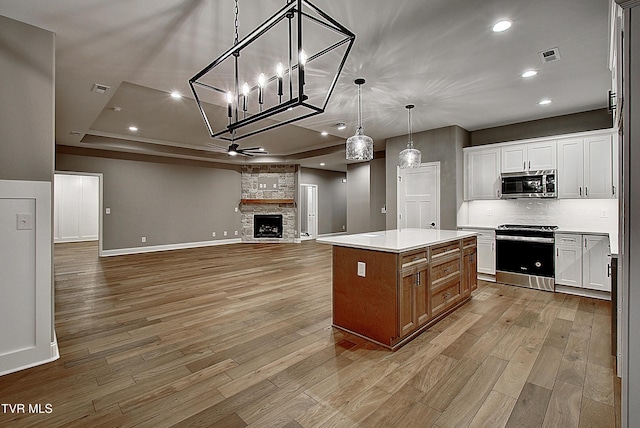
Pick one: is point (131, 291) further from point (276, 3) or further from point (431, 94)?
point (431, 94)

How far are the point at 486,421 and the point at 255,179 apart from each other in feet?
30.2

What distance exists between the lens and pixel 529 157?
16.4ft

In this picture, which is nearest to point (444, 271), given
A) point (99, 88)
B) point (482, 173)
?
point (482, 173)

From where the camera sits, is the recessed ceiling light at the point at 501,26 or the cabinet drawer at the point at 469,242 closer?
the recessed ceiling light at the point at 501,26

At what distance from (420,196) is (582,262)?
2.72m

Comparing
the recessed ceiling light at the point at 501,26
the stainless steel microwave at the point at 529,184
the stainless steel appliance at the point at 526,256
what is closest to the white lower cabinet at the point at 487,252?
the stainless steel appliance at the point at 526,256

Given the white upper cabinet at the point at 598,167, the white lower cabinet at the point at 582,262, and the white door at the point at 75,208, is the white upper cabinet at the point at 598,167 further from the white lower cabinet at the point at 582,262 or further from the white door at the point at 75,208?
the white door at the point at 75,208

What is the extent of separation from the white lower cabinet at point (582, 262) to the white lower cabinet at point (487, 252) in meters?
0.84

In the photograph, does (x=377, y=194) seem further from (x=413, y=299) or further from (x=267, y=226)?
(x=413, y=299)

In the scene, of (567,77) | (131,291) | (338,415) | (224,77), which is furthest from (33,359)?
(567,77)

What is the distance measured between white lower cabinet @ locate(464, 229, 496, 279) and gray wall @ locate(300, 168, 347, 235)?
682 centimetres

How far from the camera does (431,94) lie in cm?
414

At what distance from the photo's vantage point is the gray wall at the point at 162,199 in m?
7.55

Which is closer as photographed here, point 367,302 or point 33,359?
point 33,359
